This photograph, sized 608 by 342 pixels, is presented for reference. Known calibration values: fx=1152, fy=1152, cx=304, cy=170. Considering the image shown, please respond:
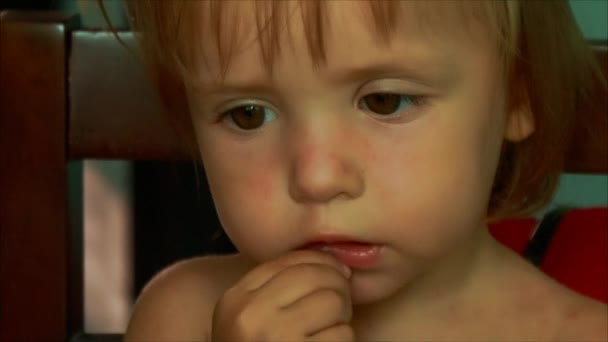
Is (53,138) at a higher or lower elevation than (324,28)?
lower

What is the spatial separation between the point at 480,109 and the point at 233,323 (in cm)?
22

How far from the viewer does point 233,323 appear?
0.78 metres

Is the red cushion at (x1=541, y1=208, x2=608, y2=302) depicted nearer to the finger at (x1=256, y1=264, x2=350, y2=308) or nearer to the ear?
the ear

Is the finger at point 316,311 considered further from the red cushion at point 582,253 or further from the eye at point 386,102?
the red cushion at point 582,253

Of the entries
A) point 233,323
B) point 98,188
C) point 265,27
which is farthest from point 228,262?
point 98,188

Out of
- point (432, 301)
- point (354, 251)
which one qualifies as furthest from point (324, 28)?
point (432, 301)

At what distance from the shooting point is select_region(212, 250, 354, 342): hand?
0.76 metres

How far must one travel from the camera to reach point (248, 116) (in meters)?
0.78

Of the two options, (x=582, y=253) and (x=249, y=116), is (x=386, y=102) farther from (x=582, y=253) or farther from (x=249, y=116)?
(x=582, y=253)

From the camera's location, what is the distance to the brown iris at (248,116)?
2.52ft

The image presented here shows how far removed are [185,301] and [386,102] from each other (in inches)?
11.9

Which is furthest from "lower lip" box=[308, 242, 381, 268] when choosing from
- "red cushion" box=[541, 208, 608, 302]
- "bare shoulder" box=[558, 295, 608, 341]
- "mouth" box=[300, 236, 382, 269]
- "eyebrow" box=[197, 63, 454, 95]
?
"red cushion" box=[541, 208, 608, 302]

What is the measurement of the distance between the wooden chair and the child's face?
0.21 metres

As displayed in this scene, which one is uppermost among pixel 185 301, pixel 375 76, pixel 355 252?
pixel 375 76
